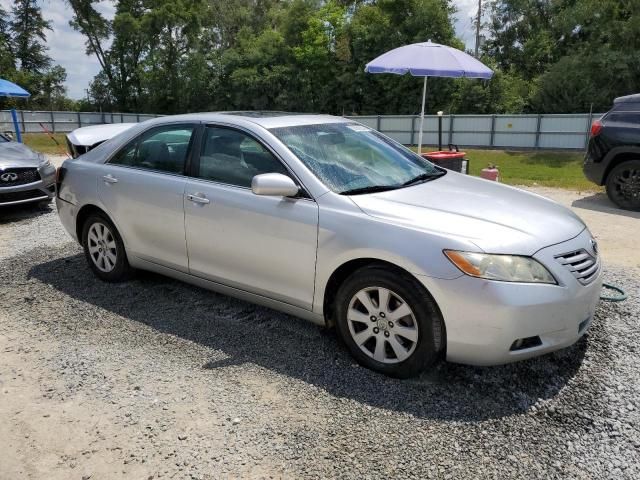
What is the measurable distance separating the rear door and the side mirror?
0.92 metres

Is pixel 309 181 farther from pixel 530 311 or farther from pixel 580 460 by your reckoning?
pixel 580 460

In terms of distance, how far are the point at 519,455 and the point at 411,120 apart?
23.7m

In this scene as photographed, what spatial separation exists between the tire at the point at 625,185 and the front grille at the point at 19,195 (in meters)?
8.78

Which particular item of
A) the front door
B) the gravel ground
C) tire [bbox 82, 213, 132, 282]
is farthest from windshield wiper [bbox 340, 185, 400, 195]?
tire [bbox 82, 213, 132, 282]

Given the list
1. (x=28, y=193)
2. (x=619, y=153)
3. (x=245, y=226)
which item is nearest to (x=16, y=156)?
(x=28, y=193)

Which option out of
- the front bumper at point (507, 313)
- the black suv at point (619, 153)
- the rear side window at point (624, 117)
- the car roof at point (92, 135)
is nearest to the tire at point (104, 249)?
the front bumper at point (507, 313)

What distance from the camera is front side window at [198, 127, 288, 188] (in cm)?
365

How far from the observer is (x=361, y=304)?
321 cm

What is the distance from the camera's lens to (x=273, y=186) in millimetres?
3287

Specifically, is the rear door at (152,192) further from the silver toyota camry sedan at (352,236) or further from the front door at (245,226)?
the front door at (245,226)

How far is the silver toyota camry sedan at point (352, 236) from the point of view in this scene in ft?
9.36

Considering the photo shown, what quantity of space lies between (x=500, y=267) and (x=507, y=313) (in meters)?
0.25

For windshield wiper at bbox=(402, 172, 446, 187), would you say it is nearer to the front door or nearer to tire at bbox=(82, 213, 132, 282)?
the front door

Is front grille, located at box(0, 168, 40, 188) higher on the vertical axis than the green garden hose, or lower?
higher
